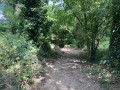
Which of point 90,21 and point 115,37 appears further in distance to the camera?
point 90,21

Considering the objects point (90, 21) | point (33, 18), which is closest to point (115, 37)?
point (90, 21)

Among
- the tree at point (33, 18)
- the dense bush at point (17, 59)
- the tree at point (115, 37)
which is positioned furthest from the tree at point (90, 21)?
the dense bush at point (17, 59)

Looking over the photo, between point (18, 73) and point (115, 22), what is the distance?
5.04 meters

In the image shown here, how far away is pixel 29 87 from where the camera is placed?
3283 millimetres

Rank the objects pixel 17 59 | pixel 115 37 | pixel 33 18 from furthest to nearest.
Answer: pixel 33 18 < pixel 115 37 < pixel 17 59

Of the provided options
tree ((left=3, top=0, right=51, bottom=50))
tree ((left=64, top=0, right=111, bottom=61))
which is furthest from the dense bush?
tree ((left=64, top=0, right=111, bottom=61))

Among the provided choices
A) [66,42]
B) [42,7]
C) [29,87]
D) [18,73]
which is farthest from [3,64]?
[66,42]

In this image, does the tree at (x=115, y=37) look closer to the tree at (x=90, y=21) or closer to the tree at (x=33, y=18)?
the tree at (x=90, y=21)

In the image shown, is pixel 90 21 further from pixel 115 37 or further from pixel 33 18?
pixel 33 18

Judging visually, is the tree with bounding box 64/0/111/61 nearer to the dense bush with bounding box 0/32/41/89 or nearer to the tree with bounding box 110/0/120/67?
the tree with bounding box 110/0/120/67

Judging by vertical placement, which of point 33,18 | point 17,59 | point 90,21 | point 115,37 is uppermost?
point 33,18

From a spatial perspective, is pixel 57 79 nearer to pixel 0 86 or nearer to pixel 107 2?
pixel 0 86

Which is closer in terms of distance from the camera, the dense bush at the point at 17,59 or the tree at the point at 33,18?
the dense bush at the point at 17,59

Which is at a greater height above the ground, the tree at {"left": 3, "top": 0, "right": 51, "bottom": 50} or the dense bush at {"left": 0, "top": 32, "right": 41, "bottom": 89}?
the tree at {"left": 3, "top": 0, "right": 51, "bottom": 50}
